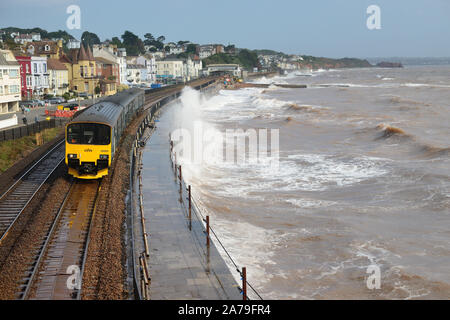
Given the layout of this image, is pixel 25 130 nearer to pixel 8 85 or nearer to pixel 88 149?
pixel 88 149

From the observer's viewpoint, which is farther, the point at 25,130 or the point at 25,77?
the point at 25,77

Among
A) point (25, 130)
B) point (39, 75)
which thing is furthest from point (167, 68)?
point (25, 130)

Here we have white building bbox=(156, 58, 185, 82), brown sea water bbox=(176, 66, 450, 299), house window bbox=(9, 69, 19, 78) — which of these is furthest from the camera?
white building bbox=(156, 58, 185, 82)

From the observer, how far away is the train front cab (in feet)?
62.2

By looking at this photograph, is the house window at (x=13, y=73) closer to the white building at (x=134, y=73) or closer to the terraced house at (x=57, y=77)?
the terraced house at (x=57, y=77)

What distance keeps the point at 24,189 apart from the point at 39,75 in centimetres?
4674

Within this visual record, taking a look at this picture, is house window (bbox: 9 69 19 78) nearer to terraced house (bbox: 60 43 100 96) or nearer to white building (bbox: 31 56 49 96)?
white building (bbox: 31 56 49 96)

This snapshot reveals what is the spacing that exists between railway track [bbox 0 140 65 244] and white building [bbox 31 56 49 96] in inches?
1484

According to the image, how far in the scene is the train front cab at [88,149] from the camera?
19.0m

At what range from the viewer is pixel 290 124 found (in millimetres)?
50719

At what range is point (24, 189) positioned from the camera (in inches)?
753

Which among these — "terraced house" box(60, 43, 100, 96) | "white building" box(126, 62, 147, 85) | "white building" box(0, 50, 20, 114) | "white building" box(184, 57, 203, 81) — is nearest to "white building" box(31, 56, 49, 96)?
"terraced house" box(60, 43, 100, 96)

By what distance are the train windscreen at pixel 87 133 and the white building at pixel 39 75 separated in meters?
45.2

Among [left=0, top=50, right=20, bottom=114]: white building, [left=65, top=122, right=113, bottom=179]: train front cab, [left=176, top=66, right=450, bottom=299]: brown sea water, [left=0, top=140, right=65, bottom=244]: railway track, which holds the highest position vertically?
[left=0, top=50, right=20, bottom=114]: white building
